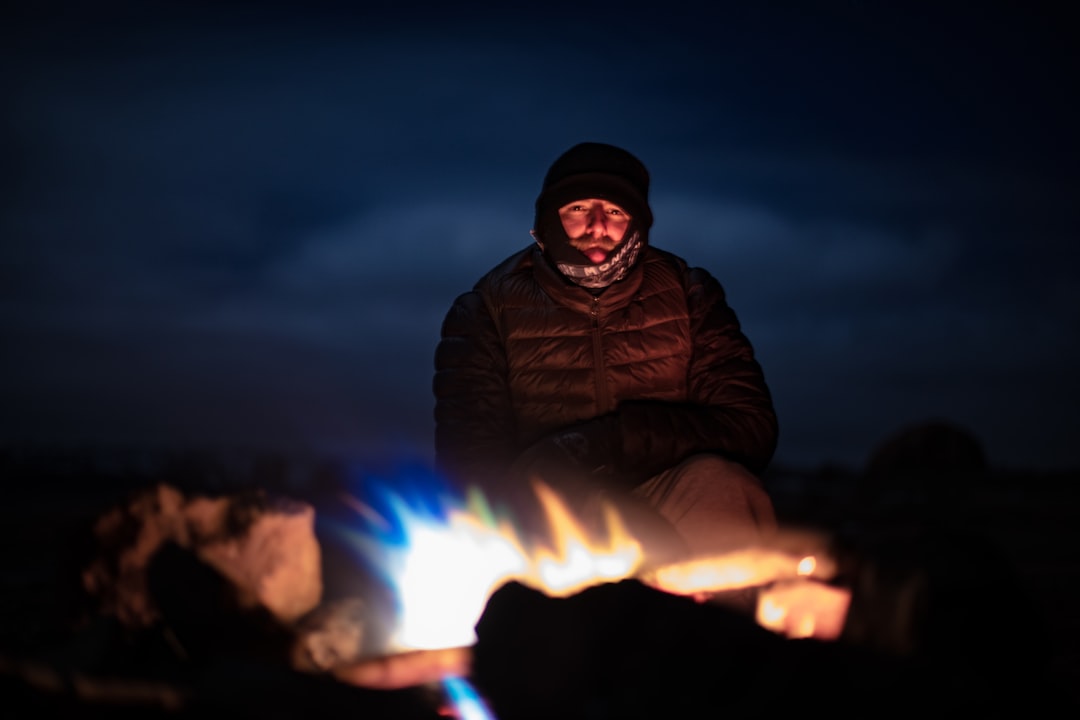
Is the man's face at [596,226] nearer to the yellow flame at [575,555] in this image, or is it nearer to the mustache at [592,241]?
the mustache at [592,241]

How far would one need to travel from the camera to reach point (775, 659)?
8.79ft

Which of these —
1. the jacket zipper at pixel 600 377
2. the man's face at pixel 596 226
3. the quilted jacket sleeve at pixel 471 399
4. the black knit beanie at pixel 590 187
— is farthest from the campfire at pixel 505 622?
the black knit beanie at pixel 590 187

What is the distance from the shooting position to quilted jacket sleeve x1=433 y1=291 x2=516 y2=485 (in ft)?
15.9

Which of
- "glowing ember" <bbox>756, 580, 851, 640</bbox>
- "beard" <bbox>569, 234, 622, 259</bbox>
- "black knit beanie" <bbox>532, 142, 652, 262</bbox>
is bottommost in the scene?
"glowing ember" <bbox>756, 580, 851, 640</bbox>

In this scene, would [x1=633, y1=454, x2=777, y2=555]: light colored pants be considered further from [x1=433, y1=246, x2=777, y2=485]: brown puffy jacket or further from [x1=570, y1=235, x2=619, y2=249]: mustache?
[x1=570, y1=235, x2=619, y2=249]: mustache

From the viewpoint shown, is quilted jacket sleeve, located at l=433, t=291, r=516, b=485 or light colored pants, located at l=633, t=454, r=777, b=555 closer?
light colored pants, located at l=633, t=454, r=777, b=555

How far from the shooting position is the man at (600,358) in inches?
185

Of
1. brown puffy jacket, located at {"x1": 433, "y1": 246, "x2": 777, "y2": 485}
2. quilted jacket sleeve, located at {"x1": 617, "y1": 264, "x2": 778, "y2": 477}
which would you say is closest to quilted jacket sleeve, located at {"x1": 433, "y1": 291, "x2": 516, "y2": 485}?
brown puffy jacket, located at {"x1": 433, "y1": 246, "x2": 777, "y2": 485}

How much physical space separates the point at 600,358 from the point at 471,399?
0.71 metres

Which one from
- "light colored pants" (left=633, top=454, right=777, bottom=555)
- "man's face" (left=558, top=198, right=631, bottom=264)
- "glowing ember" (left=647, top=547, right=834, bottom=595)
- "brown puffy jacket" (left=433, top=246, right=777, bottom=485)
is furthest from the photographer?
"man's face" (left=558, top=198, right=631, bottom=264)

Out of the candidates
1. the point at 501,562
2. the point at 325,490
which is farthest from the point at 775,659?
the point at 325,490

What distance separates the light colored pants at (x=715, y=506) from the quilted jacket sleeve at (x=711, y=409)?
0.58ft

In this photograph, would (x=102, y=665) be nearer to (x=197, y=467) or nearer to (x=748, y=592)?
(x=748, y=592)

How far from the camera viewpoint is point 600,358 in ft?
16.1
